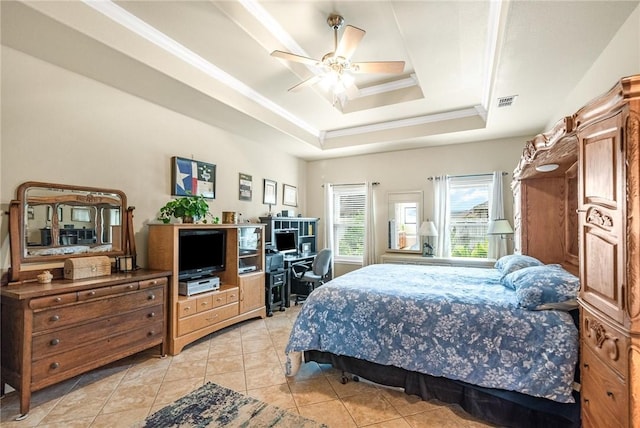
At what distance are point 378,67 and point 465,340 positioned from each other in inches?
93.1

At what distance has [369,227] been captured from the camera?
18.7ft

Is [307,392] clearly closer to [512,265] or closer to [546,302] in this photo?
[546,302]

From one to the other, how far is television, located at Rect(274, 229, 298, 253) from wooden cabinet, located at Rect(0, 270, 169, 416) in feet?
7.67

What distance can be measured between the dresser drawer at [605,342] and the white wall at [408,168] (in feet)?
11.6

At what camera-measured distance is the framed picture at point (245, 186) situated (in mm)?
4672

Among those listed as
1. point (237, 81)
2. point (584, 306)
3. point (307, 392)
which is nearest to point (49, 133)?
point (237, 81)

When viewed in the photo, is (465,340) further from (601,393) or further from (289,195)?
(289,195)

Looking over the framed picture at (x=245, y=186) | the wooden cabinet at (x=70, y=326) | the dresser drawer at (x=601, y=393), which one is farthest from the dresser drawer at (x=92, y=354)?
the dresser drawer at (x=601, y=393)

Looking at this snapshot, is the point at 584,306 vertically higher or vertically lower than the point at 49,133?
lower

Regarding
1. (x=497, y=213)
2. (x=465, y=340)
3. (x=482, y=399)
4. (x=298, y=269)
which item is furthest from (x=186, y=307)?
(x=497, y=213)

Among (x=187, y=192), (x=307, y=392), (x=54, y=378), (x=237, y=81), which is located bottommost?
(x=307, y=392)

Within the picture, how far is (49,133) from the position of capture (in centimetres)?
262

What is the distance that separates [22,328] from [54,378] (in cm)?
46

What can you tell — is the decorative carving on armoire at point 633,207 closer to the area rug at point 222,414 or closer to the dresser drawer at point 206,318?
the area rug at point 222,414
